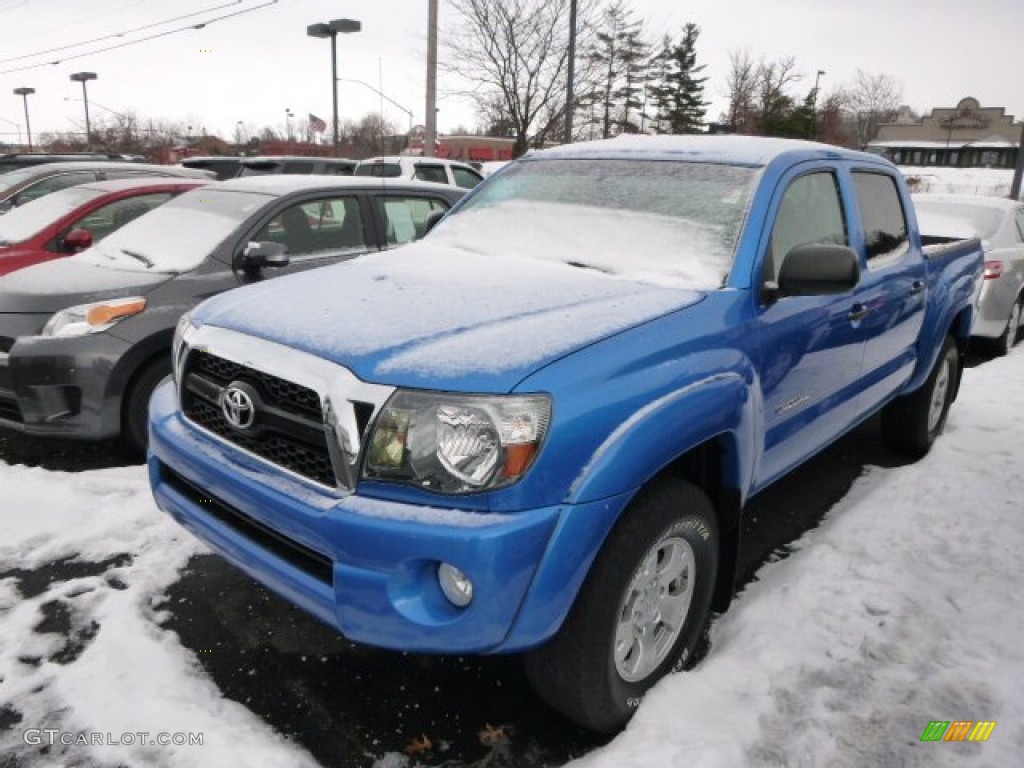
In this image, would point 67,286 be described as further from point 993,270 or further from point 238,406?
point 993,270

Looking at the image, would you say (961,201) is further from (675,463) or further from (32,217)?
(32,217)

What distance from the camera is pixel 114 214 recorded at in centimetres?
651

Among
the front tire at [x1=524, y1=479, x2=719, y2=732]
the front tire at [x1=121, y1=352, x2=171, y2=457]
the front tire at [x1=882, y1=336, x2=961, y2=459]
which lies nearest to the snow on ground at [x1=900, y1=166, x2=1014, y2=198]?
the front tire at [x1=882, y1=336, x2=961, y2=459]

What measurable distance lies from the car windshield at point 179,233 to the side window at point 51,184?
3.71 m

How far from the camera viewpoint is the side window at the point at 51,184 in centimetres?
829

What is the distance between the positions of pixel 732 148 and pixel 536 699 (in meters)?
2.34

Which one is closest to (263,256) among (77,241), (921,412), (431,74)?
(77,241)

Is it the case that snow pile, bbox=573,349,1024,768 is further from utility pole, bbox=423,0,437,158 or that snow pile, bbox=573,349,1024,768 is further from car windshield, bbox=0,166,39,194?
utility pole, bbox=423,0,437,158

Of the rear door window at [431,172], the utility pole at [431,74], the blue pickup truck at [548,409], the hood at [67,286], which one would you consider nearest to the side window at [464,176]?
the rear door window at [431,172]

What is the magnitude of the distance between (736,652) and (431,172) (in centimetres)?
1223

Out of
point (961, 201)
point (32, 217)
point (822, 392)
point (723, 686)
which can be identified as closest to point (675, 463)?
point (723, 686)

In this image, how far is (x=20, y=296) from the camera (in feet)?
14.5

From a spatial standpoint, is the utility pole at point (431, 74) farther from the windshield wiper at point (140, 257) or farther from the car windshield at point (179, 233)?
the windshield wiper at point (140, 257)

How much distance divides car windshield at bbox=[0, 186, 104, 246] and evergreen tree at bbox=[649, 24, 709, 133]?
50.7m
